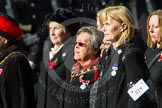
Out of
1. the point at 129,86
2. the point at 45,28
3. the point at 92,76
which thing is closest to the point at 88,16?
the point at 45,28

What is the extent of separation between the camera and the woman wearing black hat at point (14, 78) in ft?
19.2

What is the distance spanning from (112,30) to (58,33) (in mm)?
1281

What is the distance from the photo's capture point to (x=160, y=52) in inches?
268

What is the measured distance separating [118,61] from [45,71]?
147 centimetres

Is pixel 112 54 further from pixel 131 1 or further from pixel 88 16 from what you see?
pixel 131 1

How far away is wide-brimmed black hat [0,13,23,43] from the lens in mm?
6008

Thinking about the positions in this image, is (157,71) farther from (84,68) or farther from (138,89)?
(138,89)

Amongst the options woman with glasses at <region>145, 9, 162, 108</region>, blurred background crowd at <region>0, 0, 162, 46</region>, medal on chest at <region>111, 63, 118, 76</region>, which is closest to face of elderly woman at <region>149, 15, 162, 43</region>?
woman with glasses at <region>145, 9, 162, 108</region>

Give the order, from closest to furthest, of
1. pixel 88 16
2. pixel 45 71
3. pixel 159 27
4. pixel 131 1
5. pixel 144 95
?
pixel 144 95 → pixel 159 27 → pixel 45 71 → pixel 88 16 → pixel 131 1

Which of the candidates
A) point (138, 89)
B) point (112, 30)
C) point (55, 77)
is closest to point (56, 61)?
point (55, 77)

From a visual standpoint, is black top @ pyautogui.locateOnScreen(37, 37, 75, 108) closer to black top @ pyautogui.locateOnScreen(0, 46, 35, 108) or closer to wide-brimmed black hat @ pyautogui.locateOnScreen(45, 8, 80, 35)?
wide-brimmed black hat @ pyautogui.locateOnScreen(45, 8, 80, 35)

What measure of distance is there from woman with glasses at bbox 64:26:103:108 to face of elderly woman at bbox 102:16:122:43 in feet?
0.91

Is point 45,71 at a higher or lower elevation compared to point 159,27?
lower

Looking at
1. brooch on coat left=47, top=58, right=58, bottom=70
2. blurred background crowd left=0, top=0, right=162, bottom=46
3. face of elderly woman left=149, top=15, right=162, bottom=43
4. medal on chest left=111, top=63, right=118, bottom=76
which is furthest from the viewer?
blurred background crowd left=0, top=0, right=162, bottom=46
